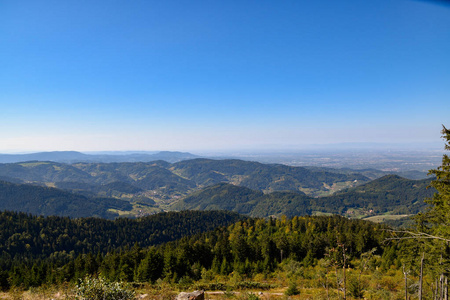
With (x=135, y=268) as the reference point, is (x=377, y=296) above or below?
above

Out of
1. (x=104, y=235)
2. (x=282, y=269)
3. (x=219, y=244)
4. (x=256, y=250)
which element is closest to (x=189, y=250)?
(x=219, y=244)

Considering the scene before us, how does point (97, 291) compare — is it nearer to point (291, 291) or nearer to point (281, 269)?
point (291, 291)

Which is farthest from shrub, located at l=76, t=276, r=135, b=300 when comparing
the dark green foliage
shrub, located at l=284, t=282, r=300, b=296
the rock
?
the dark green foliage

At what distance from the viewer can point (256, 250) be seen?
74.0 m

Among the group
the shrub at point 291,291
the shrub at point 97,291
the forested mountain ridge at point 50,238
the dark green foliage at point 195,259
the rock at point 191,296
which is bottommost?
the forested mountain ridge at point 50,238

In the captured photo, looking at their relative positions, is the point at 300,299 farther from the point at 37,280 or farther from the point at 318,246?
the point at 37,280

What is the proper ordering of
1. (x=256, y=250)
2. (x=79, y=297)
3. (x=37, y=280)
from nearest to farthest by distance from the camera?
1. (x=79, y=297)
2. (x=37, y=280)
3. (x=256, y=250)

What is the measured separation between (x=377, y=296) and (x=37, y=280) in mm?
80274

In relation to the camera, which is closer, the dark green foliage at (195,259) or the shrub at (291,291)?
the shrub at (291,291)

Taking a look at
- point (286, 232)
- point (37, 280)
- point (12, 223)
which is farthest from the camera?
point (12, 223)

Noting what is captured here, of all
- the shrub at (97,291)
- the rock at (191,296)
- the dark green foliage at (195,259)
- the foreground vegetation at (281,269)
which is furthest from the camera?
the dark green foliage at (195,259)

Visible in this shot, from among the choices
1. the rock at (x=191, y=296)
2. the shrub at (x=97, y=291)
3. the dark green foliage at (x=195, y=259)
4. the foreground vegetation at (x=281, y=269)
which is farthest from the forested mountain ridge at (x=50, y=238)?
the shrub at (x=97, y=291)

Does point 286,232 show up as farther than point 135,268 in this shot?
Yes

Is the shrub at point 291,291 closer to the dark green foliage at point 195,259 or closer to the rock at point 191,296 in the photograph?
the dark green foliage at point 195,259
